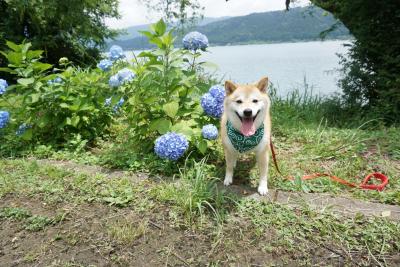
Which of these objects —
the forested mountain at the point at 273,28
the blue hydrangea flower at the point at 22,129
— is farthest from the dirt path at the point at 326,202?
the forested mountain at the point at 273,28

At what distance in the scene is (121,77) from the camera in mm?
3260

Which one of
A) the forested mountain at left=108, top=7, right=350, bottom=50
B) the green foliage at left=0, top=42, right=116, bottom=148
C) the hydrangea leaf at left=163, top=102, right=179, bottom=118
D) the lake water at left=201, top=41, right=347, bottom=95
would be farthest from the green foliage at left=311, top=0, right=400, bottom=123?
the green foliage at left=0, top=42, right=116, bottom=148

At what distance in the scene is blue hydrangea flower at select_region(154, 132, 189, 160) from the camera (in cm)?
292

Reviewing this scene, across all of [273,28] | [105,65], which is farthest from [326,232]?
[273,28]

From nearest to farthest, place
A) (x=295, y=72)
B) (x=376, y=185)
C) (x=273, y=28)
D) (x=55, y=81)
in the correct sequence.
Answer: (x=376, y=185) < (x=55, y=81) < (x=295, y=72) < (x=273, y=28)

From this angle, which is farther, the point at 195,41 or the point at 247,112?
the point at 195,41

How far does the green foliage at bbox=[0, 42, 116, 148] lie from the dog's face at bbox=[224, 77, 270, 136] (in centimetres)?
162

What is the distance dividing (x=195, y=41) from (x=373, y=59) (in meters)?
3.44

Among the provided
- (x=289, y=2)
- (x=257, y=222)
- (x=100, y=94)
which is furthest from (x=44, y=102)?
(x=289, y=2)

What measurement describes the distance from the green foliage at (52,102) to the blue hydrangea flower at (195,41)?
105cm

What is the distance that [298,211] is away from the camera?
8.14ft

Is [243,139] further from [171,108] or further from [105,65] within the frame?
[105,65]

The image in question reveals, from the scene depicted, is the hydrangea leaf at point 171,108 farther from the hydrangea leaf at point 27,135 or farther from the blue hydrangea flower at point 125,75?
the hydrangea leaf at point 27,135

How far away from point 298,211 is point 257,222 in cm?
34
